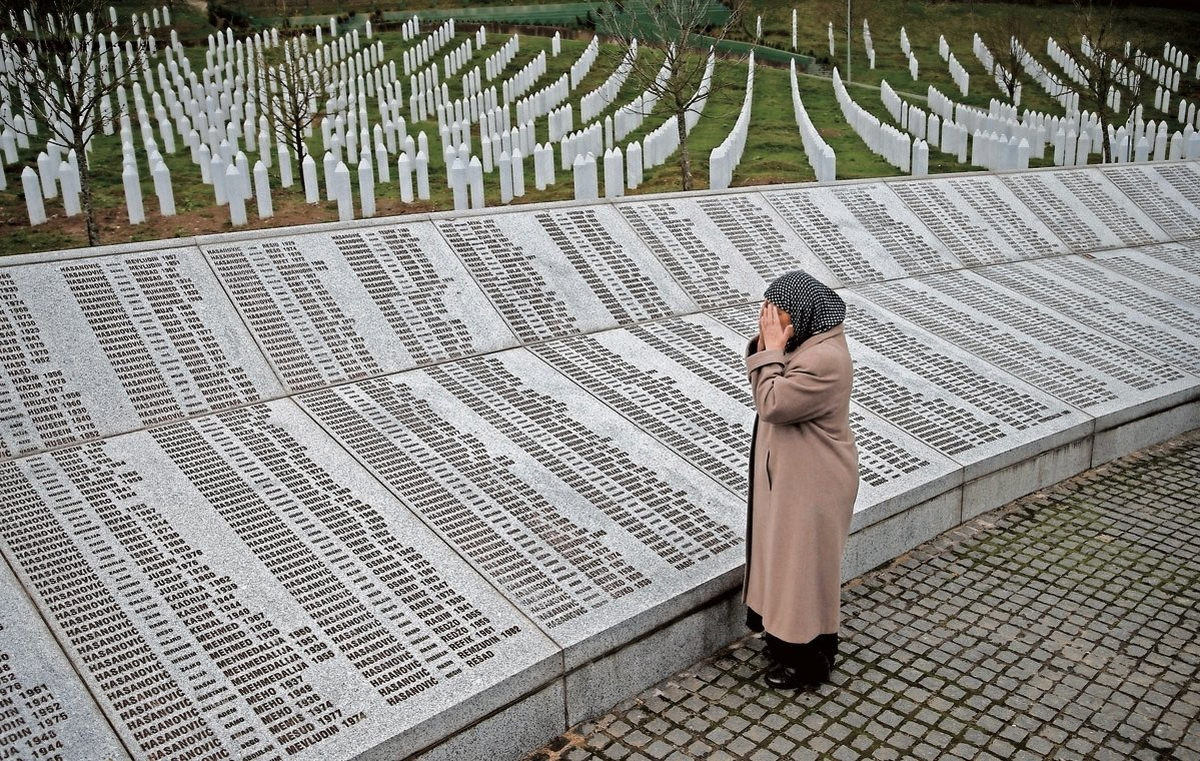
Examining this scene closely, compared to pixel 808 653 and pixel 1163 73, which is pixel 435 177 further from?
pixel 1163 73

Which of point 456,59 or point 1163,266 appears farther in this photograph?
point 456,59

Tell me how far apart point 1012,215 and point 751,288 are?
4.20m

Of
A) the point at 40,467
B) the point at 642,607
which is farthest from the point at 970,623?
the point at 40,467

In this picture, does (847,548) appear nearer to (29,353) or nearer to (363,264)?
(363,264)

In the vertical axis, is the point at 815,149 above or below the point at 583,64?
below

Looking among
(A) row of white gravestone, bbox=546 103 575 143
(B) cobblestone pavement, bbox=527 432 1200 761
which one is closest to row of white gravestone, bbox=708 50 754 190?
(A) row of white gravestone, bbox=546 103 575 143

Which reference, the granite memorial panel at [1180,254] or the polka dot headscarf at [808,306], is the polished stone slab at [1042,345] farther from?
the polka dot headscarf at [808,306]

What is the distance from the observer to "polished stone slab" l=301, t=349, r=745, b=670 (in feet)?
16.8

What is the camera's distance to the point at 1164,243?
11734mm

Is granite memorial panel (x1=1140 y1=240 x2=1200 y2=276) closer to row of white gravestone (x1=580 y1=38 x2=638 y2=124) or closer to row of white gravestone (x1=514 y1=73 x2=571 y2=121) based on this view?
row of white gravestone (x1=580 y1=38 x2=638 y2=124)

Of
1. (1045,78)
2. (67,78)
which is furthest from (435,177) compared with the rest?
(1045,78)

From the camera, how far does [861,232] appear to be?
10109 millimetres

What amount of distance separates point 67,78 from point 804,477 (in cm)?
1232

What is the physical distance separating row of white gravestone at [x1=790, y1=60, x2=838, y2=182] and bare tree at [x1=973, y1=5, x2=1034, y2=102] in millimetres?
8103
